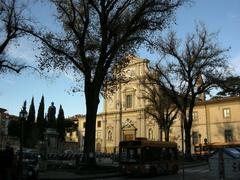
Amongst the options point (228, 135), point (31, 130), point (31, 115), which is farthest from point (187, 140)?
point (31, 115)

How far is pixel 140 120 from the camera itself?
3056 inches

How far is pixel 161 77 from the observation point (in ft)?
148

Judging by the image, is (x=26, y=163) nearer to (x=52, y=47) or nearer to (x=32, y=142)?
(x=52, y=47)

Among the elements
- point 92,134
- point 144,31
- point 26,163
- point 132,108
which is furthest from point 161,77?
point 132,108

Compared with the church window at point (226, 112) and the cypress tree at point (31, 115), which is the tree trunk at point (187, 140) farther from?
the cypress tree at point (31, 115)

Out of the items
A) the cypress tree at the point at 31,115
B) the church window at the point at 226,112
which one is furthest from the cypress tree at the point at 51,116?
the church window at the point at 226,112

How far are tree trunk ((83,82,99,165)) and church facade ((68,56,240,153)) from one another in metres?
28.2

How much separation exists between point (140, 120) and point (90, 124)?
4902 centimetres

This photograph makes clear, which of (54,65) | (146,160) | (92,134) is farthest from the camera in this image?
(54,65)

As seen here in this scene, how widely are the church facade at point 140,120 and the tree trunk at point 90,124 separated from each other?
2824 centimetres

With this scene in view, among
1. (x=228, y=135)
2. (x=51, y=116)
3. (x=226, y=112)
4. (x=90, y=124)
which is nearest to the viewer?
(x=90, y=124)

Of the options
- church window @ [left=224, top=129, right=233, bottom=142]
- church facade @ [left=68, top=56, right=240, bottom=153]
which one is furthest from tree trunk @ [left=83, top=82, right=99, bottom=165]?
church window @ [left=224, top=129, right=233, bottom=142]

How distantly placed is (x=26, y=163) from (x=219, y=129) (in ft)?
165

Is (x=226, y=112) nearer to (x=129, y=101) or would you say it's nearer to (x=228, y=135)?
(x=228, y=135)
